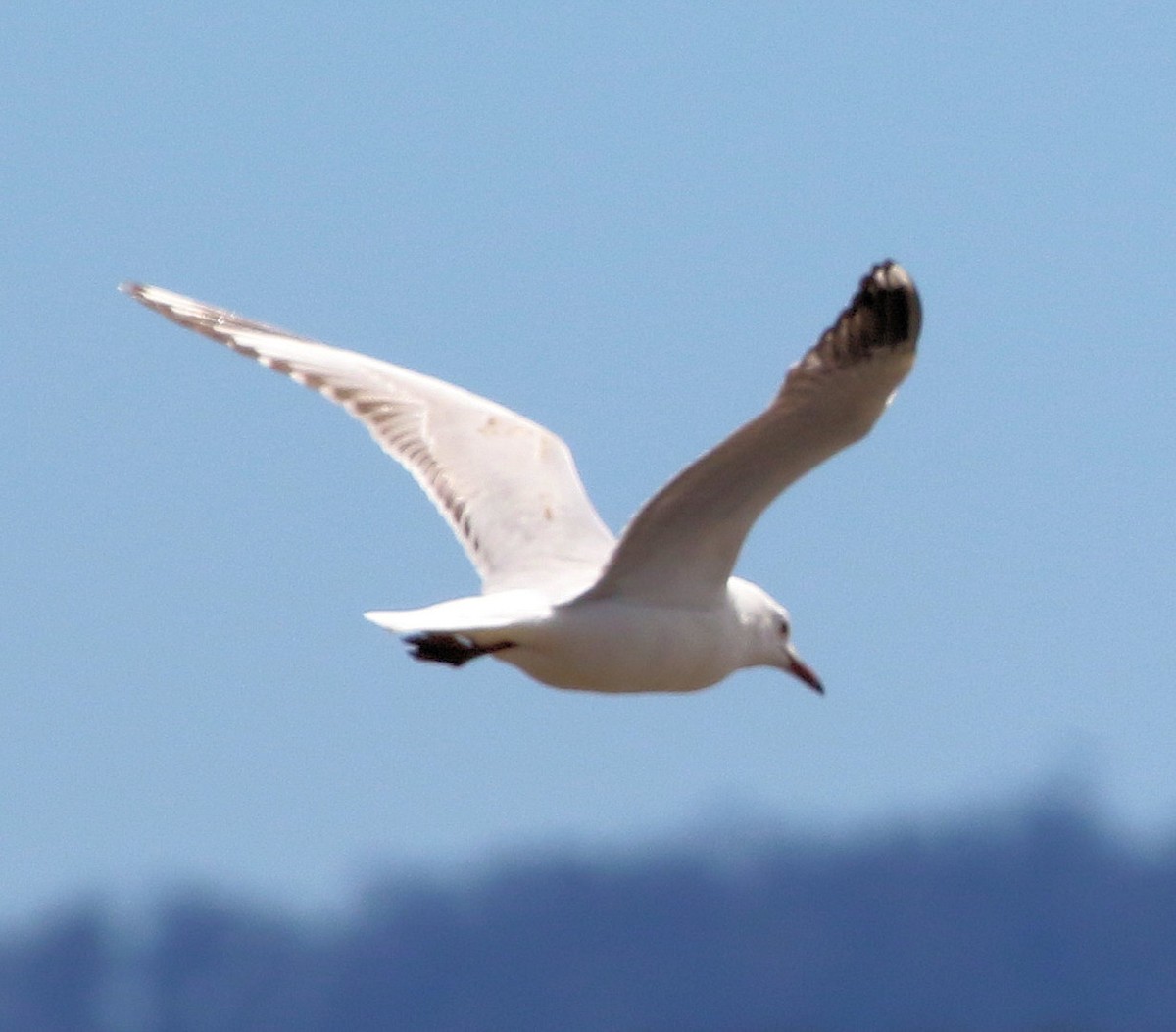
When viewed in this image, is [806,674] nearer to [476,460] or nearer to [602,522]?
[602,522]

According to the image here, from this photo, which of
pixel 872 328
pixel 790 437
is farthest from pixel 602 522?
pixel 872 328

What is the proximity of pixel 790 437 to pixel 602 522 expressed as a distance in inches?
60.6

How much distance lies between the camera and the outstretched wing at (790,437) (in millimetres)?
Answer: 6934

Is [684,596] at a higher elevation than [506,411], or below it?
below

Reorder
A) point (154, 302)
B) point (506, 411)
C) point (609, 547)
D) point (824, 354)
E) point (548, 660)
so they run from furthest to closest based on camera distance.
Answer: point (154, 302) < point (506, 411) < point (609, 547) < point (548, 660) < point (824, 354)

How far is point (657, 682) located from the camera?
7746 millimetres

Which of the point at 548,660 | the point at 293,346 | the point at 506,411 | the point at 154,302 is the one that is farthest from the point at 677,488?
the point at 154,302

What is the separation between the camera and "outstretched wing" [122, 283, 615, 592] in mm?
8266

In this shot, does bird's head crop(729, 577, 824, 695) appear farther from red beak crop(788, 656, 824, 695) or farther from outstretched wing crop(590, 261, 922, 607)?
outstretched wing crop(590, 261, 922, 607)

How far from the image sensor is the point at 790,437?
7066 millimetres

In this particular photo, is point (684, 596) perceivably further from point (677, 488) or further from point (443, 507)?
point (443, 507)

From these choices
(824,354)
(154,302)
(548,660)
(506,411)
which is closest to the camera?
(824,354)

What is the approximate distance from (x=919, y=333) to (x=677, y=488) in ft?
2.50

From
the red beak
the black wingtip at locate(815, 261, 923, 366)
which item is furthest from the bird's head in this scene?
the black wingtip at locate(815, 261, 923, 366)
